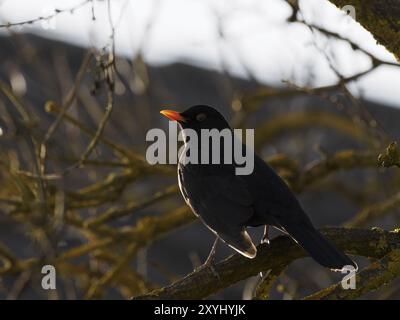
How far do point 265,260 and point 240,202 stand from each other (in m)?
0.63

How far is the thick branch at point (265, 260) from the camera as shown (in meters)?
4.42

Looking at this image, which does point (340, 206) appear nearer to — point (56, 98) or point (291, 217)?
point (56, 98)

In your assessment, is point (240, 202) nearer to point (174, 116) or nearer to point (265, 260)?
point (265, 260)

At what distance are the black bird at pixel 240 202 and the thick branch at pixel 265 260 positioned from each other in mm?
95

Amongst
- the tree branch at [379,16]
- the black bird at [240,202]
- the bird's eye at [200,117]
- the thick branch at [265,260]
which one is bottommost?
the thick branch at [265,260]

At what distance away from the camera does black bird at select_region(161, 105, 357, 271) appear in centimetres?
513

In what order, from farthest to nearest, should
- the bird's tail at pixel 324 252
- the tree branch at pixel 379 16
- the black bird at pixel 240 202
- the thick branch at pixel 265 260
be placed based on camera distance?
the black bird at pixel 240 202, the bird's tail at pixel 324 252, the thick branch at pixel 265 260, the tree branch at pixel 379 16

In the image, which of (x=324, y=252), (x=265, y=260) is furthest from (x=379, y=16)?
(x=265, y=260)

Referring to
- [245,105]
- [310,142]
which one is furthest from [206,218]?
[310,142]

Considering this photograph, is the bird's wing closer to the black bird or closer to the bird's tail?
the black bird

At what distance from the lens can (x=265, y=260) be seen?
4762 mm

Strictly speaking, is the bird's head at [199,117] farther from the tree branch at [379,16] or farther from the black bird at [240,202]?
the tree branch at [379,16]

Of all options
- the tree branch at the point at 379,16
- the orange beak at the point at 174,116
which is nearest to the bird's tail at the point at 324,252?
the tree branch at the point at 379,16

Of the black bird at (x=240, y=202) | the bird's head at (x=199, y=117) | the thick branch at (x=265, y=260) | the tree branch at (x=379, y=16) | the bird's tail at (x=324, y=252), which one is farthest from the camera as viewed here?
the bird's head at (x=199, y=117)
